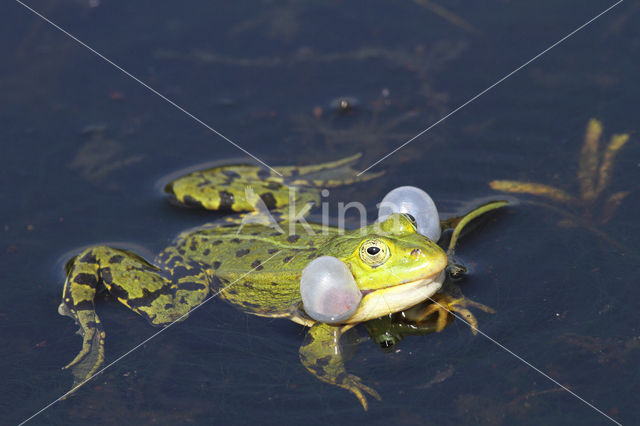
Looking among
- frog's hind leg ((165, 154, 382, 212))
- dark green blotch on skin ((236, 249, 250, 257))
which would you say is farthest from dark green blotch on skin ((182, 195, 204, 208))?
dark green blotch on skin ((236, 249, 250, 257))

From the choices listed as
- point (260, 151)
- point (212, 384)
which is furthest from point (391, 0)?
point (212, 384)

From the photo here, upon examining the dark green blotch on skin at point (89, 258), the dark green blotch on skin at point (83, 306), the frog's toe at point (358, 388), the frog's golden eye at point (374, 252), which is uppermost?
the frog's golden eye at point (374, 252)

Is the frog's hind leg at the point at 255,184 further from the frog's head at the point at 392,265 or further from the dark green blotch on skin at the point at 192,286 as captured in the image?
the frog's head at the point at 392,265

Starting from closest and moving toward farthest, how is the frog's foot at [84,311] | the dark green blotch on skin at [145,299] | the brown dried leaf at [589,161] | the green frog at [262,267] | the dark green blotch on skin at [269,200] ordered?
the green frog at [262,267], the frog's foot at [84,311], the dark green blotch on skin at [145,299], the brown dried leaf at [589,161], the dark green blotch on skin at [269,200]

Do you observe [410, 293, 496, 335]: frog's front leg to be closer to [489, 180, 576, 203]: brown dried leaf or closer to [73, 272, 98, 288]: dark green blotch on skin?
[489, 180, 576, 203]: brown dried leaf

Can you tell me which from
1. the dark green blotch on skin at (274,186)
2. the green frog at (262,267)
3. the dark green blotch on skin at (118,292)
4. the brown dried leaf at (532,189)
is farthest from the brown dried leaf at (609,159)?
the dark green blotch on skin at (118,292)

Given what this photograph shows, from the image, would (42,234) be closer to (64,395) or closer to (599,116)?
(64,395)
